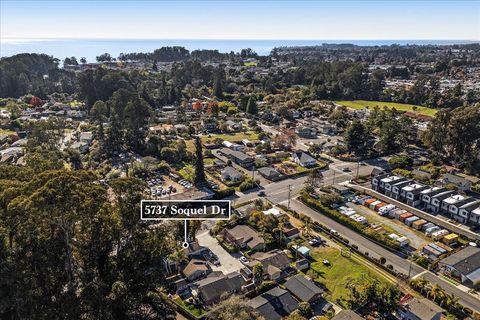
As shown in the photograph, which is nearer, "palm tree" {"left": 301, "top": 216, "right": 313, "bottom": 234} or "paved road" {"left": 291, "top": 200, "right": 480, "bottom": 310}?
"paved road" {"left": 291, "top": 200, "right": 480, "bottom": 310}

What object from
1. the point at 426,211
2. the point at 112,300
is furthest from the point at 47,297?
the point at 426,211

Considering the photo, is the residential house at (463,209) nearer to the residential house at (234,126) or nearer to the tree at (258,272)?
the tree at (258,272)

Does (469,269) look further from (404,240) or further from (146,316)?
(146,316)

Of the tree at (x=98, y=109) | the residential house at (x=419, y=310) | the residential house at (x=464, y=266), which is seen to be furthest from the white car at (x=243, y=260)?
the tree at (x=98, y=109)

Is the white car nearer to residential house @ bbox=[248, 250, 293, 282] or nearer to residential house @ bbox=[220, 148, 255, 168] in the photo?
residential house @ bbox=[248, 250, 293, 282]

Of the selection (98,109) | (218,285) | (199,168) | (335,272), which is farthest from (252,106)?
(218,285)

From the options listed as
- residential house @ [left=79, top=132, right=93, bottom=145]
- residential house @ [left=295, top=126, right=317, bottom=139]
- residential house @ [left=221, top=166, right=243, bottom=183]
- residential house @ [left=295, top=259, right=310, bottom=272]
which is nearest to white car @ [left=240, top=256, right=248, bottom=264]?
residential house @ [left=295, top=259, right=310, bottom=272]
